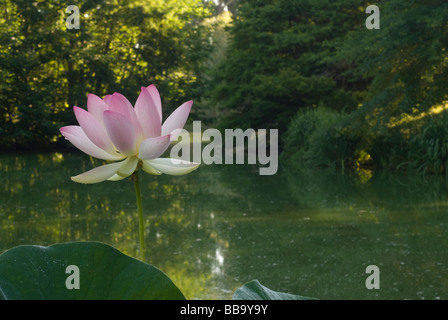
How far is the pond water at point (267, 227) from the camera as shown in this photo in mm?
3469

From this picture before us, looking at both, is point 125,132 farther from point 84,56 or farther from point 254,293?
point 84,56

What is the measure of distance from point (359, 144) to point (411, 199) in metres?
3.35

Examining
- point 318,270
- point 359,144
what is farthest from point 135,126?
point 359,144

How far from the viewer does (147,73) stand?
18062 mm

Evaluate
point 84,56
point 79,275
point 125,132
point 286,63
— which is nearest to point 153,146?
point 125,132

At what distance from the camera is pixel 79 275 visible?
593mm

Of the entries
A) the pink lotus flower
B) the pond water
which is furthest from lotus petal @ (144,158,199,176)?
the pond water

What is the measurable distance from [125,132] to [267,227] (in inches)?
173

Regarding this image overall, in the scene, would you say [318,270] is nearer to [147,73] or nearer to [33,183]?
[33,183]

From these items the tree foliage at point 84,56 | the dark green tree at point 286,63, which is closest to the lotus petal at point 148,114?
the dark green tree at point 286,63

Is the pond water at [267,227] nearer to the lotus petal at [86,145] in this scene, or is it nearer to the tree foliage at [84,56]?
the lotus petal at [86,145]

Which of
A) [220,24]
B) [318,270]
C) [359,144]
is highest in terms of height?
[220,24]

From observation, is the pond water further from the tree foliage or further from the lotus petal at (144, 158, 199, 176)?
the tree foliage

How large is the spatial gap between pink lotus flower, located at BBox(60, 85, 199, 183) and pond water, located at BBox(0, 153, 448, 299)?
2.42m
